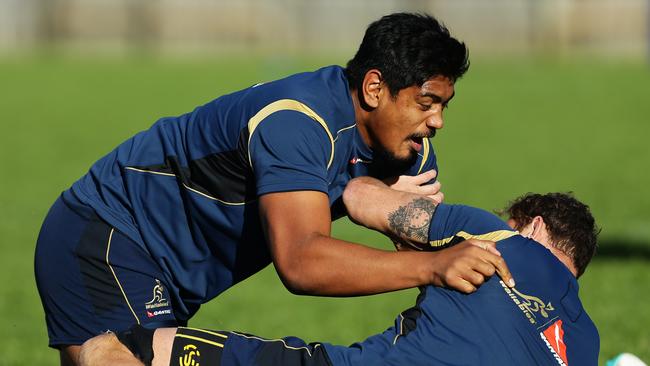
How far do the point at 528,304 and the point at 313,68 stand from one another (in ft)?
90.9

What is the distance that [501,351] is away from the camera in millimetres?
4281

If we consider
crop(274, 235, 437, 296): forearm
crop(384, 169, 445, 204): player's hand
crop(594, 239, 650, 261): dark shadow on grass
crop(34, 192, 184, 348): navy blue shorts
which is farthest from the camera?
crop(594, 239, 650, 261): dark shadow on grass

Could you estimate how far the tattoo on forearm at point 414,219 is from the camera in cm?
468

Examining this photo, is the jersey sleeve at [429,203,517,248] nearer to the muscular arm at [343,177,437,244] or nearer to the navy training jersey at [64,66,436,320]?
the muscular arm at [343,177,437,244]

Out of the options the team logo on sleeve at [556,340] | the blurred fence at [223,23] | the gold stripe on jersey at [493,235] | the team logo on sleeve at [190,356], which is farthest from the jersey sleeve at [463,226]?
the blurred fence at [223,23]

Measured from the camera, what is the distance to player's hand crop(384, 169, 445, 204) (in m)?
5.17

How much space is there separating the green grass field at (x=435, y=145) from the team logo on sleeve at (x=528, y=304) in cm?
333

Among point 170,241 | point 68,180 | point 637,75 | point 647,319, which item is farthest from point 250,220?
point 637,75

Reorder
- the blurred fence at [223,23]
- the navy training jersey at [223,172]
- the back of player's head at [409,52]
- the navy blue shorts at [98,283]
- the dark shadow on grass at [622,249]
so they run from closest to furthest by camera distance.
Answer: the navy training jersey at [223,172], the back of player's head at [409,52], the navy blue shorts at [98,283], the dark shadow on grass at [622,249], the blurred fence at [223,23]

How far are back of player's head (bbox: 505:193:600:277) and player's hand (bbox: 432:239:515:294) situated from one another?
1.62ft

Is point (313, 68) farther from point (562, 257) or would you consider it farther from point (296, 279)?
point (296, 279)

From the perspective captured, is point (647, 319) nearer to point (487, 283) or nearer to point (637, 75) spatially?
point (487, 283)

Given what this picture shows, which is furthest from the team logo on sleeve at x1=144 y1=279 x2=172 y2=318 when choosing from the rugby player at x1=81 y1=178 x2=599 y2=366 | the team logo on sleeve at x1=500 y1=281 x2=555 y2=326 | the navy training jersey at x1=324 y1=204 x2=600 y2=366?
the team logo on sleeve at x1=500 y1=281 x2=555 y2=326

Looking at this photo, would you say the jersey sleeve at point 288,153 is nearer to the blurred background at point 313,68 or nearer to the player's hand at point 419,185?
the player's hand at point 419,185
